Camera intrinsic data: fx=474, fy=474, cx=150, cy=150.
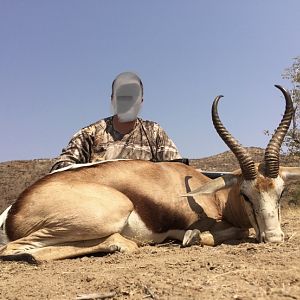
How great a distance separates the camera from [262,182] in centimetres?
539

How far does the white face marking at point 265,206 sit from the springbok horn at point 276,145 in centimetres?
11

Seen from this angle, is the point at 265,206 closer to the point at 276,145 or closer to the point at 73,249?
the point at 276,145

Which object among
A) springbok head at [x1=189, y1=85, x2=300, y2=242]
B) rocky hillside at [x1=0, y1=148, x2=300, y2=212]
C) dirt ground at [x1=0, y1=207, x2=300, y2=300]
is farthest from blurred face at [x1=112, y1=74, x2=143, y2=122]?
rocky hillside at [x1=0, y1=148, x2=300, y2=212]

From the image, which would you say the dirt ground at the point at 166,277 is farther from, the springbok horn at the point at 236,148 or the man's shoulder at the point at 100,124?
the man's shoulder at the point at 100,124

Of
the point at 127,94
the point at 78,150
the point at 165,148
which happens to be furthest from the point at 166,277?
the point at 127,94

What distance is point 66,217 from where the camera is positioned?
16.4 ft

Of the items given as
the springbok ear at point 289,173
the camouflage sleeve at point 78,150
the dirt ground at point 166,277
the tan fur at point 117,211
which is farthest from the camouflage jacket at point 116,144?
the dirt ground at point 166,277

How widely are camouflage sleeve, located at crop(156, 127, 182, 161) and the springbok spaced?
1.14 metres

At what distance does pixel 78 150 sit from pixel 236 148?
8.25 feet

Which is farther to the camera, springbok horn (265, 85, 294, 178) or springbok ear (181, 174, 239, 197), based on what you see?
springbok ear (181, 174, 239, 197)

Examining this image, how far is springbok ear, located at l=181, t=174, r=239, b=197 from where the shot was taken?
5656 mm

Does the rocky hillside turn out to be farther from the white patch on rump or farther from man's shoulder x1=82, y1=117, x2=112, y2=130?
the white patch on rump

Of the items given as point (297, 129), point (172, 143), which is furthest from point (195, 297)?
point (297, 129)

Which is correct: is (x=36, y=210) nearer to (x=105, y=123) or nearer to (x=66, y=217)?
(x=66, y=217)
